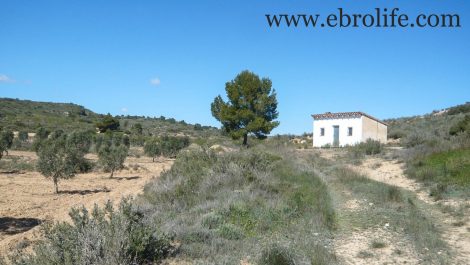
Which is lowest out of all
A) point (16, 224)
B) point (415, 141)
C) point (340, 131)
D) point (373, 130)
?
point (16, 224)

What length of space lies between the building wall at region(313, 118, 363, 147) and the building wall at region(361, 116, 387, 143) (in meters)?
0.45

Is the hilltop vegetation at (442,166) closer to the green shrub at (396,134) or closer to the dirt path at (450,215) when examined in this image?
the dirt path at (450,215)

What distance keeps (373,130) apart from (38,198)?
86.4 feet

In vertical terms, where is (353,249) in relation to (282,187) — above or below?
below

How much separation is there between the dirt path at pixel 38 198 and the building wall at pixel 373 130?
17.8 m

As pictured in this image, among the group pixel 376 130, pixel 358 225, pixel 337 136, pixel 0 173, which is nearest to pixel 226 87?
pixel 337 136

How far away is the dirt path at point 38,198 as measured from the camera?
11164mm

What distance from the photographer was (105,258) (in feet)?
16.7

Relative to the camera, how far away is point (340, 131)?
34094 mm

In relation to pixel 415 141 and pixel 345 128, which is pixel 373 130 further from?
pixel 415 141

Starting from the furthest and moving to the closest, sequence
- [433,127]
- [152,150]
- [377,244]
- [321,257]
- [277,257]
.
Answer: [152,150], [433,127], [377,244], [321,257], [277,257]

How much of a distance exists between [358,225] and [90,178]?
17.5 metres

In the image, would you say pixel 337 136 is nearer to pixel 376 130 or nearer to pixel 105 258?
pixel 376 130

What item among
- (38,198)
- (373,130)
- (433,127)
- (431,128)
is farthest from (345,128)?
(38,198)
